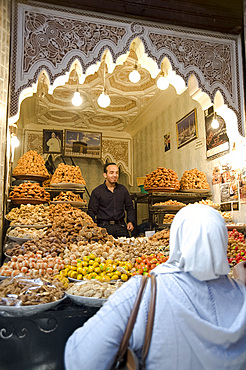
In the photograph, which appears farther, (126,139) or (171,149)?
(126,139)

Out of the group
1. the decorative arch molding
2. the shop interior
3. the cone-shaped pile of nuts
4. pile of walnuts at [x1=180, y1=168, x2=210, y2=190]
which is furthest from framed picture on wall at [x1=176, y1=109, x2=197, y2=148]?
the cone-shaped pile of nuts

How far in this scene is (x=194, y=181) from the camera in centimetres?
579

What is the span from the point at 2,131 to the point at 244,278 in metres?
2.88

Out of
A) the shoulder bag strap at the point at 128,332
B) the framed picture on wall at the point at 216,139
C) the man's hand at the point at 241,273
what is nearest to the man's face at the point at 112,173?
the framed picture on wall at the point at 216,139

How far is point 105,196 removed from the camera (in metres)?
A: 5.52

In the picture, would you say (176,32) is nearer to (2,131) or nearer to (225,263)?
(2,131)

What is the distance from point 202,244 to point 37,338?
1.36 meters

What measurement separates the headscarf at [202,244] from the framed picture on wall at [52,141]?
30.9 ft

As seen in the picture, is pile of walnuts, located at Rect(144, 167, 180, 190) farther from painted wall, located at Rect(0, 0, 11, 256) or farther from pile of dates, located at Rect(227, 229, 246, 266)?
painted wall, located at Rect(0, 0, 11, 256)

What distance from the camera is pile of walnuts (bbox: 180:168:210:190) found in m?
5.75

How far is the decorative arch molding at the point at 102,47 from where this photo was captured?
3.74 m

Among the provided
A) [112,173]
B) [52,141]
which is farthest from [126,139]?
[112,173]

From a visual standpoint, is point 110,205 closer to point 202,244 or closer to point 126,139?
point 202,244

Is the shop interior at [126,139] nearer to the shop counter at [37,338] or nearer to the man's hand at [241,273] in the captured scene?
the shop counter at [37,338]
